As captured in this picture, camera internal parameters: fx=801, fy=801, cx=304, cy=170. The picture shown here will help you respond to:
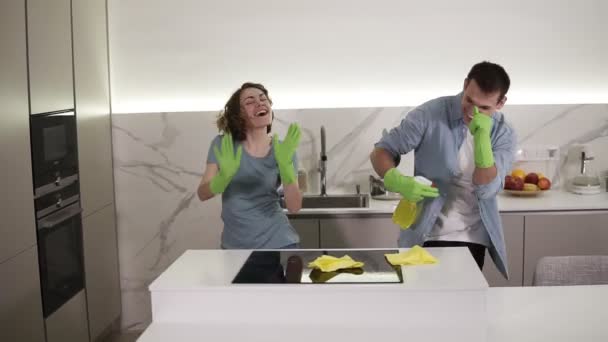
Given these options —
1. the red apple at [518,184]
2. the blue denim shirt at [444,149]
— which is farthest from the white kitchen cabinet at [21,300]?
the red apple at [518,184]

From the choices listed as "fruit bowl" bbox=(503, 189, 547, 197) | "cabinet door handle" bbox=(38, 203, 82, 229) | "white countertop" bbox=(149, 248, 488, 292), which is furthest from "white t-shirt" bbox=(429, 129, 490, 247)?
"cabinet door handle" bbox=(38, 203, 82, 229)

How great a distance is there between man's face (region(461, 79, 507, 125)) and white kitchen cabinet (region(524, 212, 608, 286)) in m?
1.11

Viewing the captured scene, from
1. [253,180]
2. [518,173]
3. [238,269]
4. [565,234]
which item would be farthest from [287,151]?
[518,173]

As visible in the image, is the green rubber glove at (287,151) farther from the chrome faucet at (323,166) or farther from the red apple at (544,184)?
the red apple at (544,184)

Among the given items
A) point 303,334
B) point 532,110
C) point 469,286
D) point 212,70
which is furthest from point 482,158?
point 212,70

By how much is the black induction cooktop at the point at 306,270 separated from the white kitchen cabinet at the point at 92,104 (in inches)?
60.4

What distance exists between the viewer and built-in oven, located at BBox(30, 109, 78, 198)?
127 inches

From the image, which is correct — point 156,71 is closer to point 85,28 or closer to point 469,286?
point 85,28

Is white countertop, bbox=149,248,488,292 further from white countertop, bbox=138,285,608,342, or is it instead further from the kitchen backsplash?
the kitchen backsplash

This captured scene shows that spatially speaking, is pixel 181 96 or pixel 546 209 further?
pixel 181 96

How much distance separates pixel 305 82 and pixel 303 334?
242 centimetres

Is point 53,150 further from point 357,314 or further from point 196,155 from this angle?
point 357,314

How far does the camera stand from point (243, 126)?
3.01 metres

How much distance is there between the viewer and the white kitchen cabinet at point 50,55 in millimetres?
3193
